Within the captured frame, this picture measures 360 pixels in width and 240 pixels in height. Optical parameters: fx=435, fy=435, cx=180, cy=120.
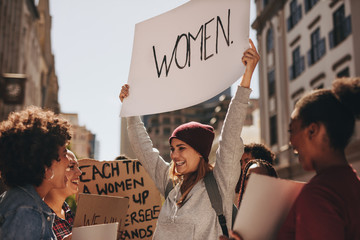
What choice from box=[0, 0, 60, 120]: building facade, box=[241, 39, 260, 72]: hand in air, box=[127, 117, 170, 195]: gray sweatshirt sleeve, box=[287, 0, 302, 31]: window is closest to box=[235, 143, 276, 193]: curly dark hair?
box=[127, 117, 170, 195]: gray sweatshirt sleeve

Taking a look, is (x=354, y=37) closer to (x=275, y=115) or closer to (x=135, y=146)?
(x=275, y=115)

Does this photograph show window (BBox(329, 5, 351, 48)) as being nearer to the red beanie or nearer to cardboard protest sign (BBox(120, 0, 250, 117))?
cardboard protest sign (BBox(120, 0, 250, 117))

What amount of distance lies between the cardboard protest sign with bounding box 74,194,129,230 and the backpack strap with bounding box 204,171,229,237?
2.05 feet

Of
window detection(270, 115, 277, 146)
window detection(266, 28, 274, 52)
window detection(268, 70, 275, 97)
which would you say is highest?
window detection(266, 28, 274, 52)

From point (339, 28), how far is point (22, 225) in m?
17.6

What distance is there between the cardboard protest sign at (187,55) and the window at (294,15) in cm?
1998

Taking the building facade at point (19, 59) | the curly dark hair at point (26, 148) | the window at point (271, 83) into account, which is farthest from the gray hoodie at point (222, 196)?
the window at point (271, 83)

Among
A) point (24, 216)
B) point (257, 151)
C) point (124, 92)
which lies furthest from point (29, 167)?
point (257, 151)

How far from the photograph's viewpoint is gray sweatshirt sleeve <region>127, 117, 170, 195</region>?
2965mm

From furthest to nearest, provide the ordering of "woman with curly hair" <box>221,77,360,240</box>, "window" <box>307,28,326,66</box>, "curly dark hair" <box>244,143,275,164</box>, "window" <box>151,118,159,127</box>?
1. "window" <box>151,118,159,127</box>
2. "window" <box>307,28,326,66</box>
3. "curly dark hair" <box>244,143,275,164</box>
4. "woman with curly hair" <box>221,77,360,240</box>

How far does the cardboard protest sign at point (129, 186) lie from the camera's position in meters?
3.49

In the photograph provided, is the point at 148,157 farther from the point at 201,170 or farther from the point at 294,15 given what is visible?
the point at 294,15

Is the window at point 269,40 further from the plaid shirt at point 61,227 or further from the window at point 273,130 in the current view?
the plaid shirt at point 61,227

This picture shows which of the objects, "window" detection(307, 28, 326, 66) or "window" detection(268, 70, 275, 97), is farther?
"window" detection(268, 70, 275, 97)
